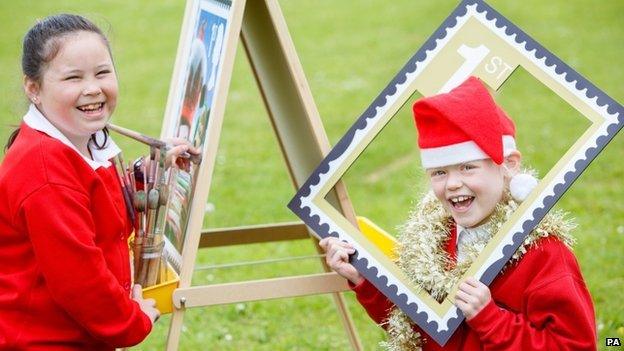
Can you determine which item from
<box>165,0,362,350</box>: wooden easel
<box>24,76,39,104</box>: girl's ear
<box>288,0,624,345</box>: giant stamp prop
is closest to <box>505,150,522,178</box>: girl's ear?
<box>288,0,624,345</box>: giant stamp prop

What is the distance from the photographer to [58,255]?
301 cm

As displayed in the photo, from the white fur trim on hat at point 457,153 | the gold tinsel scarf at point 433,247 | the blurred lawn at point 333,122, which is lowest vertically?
the blurred lawn at point 333,122

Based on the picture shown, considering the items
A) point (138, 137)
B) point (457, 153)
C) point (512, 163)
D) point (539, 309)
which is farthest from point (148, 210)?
point (539, 309)

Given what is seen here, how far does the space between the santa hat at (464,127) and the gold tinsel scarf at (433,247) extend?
190 mm

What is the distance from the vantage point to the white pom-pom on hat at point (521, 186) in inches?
126

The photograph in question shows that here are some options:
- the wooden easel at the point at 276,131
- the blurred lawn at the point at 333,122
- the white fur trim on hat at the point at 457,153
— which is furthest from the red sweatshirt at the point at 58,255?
the white fur trim on hat at the point at 457,153

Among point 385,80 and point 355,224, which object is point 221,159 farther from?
point 355,224

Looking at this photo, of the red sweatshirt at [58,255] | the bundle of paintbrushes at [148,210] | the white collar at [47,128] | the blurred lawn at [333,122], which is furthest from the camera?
the blurred lawn at [333,122]

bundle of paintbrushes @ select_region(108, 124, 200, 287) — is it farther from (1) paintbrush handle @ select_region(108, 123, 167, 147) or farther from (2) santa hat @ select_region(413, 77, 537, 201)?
(2) santa hat @ select_region(413, 77, 537, 201)

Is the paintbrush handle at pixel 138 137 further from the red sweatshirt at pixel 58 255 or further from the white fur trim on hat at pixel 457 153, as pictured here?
the white fur trim on hat at pixel 457 153

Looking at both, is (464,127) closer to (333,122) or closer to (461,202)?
(461,202)

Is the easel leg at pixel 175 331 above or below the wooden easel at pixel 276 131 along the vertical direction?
below

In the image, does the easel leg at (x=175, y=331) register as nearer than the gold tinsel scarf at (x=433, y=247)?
No

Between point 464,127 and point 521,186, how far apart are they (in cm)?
26
